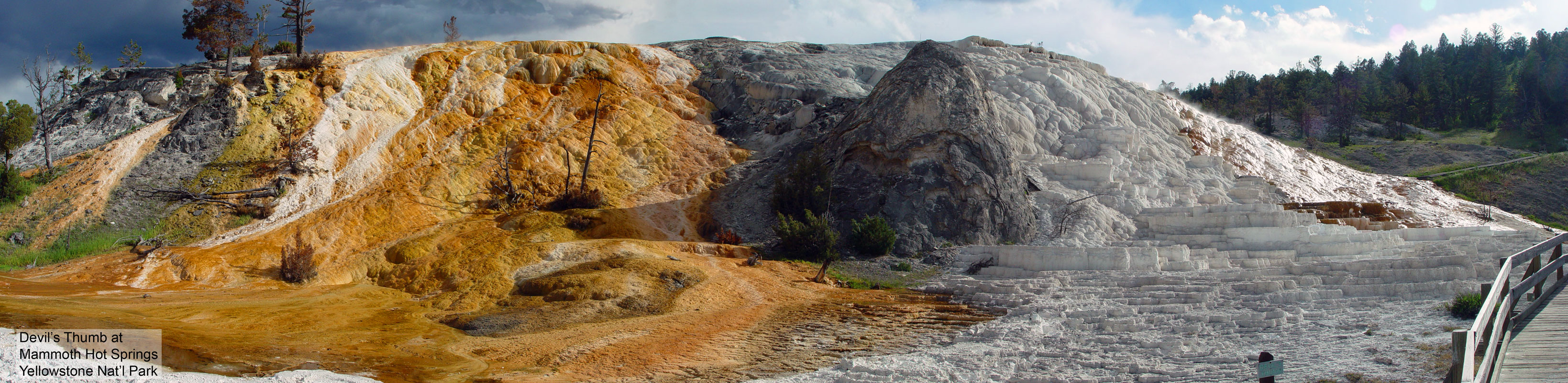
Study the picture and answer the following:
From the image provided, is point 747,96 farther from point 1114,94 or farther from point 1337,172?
point 1337,172

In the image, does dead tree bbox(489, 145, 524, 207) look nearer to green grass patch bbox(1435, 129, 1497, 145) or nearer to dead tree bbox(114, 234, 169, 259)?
dead tree bbox(114, 234, 169, 259)

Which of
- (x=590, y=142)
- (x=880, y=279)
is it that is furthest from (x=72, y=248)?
(x=880, y=279)

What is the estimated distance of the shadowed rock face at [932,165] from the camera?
18000 mm

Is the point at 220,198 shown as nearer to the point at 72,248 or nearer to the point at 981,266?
the point at 72,248

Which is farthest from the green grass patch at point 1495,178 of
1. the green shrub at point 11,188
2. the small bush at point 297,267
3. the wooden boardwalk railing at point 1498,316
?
the green shrub at point 11,188

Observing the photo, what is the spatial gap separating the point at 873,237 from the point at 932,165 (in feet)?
9.04

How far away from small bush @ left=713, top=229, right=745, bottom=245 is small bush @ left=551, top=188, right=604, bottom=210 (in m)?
2.90

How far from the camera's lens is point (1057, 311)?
11320 millimetres

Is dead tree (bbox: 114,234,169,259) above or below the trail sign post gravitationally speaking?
above

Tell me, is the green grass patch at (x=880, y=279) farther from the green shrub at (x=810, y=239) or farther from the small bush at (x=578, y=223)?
the small bush at (x=578, y=223)

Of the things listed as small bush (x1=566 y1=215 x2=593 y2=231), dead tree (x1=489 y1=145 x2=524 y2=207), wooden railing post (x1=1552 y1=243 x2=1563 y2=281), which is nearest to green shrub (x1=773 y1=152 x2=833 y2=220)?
small bush (x1=566 y1=215 x2=593 y2=231)

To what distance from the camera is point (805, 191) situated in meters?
19.0

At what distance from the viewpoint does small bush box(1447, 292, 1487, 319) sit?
8523 millimetres

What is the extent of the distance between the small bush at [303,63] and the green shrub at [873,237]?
15.6 metres
